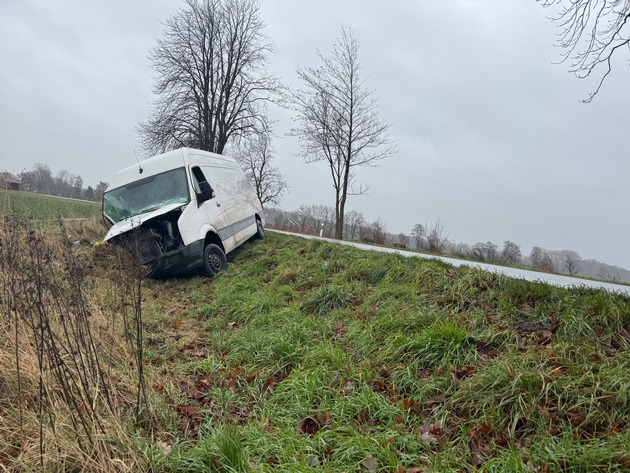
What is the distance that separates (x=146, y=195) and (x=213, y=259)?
213cm

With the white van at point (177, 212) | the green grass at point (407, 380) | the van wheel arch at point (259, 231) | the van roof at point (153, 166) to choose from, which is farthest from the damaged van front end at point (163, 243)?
the van wheel arch at point (259, 231)

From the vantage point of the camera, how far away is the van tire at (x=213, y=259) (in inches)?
305

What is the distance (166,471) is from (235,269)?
6.28 meters

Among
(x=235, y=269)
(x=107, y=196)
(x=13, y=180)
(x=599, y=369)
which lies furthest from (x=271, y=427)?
(x=107, y=196)

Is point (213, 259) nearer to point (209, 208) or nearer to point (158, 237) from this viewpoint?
point (209, 208)

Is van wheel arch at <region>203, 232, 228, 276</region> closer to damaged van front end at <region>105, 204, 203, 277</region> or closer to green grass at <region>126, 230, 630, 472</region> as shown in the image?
damaged van front end at <region>105, 204, 203, 277</region>

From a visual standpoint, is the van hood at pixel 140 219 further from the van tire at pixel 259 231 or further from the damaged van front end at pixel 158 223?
the van tire at pixel 259 231

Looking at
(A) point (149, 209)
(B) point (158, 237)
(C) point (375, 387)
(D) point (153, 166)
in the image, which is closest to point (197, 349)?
(C) point (375, 387)

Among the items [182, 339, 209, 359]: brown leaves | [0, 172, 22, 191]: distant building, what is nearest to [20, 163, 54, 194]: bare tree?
[0, 172, 22, 191]: distant building

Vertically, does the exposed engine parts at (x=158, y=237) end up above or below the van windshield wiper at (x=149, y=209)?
below

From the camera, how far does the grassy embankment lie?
217 cm

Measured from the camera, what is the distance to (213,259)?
26.6 ft

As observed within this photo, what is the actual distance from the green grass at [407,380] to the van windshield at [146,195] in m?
3.23

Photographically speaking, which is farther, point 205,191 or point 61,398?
point 205,191
